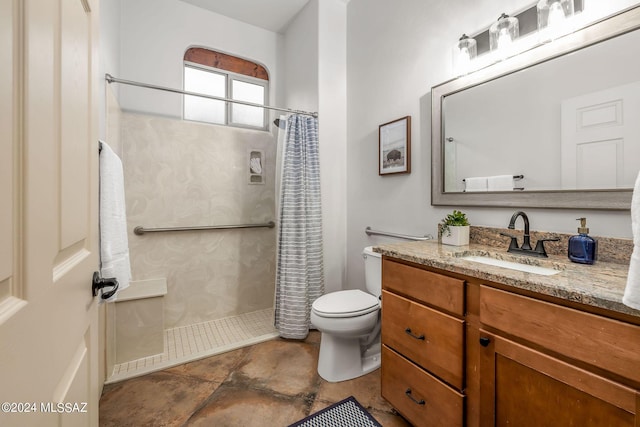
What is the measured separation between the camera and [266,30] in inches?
113

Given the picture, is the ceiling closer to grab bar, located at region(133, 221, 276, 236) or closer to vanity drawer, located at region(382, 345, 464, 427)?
grab bar, located at region(133, 221, 276, 236)

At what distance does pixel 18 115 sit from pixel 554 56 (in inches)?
69.2

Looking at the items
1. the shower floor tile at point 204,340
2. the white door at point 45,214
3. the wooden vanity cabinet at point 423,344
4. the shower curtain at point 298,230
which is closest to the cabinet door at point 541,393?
the wooden vanity cabinet at point 423,344

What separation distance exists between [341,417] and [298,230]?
1251mm

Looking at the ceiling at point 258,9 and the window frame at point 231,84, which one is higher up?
the ceiling at point 258,9

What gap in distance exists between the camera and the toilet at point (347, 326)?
1620 millimetres

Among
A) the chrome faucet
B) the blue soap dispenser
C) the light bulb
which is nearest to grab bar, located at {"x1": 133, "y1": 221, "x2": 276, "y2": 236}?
the chrome faucet

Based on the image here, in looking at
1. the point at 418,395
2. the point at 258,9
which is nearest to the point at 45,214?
the point at 418,395

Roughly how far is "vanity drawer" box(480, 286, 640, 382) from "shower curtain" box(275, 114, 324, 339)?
145cm

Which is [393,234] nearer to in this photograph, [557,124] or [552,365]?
[557,124]

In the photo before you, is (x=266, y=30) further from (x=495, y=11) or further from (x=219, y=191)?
(x=495, y=11)

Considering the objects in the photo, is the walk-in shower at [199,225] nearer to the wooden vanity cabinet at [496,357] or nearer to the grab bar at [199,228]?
the grab bar at [199,228]

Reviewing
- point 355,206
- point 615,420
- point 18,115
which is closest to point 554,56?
point 615,420

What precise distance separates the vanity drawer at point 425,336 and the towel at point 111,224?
122 cm
